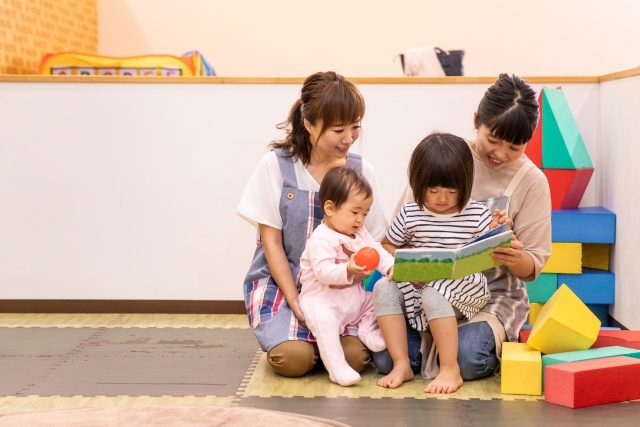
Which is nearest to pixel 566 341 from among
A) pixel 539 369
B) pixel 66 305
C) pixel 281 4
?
pixel 539 369

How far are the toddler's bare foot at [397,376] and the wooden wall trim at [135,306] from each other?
4.10ft

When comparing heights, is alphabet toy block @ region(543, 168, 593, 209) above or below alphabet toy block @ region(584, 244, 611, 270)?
above

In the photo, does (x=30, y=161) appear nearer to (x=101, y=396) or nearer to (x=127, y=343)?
(x=127, y=343)

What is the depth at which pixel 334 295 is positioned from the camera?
8.58ft

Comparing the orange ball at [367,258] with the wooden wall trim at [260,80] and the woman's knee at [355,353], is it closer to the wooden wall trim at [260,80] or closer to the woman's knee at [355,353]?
the woman's knee at [355,353]

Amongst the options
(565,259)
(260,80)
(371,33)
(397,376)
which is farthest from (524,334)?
(371,33)

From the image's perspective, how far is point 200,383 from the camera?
2.51m

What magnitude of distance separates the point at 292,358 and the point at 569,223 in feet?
4.23

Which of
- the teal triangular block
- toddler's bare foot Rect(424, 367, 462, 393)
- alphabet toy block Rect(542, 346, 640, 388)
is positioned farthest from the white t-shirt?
the teal triangular block

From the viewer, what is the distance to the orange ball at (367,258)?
244cm

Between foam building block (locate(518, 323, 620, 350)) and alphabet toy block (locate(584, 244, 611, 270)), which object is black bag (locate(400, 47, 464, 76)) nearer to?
alphabet toy block (locate(584, 244, 611, 270))

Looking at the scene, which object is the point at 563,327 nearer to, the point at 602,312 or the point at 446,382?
the point at 446,382

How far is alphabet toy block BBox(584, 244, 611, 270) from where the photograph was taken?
3367 millimetres

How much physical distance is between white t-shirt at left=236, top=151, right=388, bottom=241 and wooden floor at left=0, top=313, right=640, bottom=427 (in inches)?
17.9
